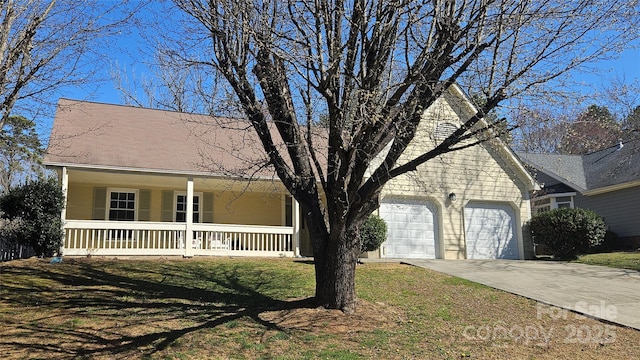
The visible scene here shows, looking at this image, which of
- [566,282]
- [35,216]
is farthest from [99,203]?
[566,282]

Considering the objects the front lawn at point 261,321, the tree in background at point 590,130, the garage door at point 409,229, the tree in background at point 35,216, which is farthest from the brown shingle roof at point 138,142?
the tree in background at point 590,130

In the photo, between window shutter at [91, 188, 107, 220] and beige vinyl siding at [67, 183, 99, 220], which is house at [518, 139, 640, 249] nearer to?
window shutter at [91, 188, 107, 220]

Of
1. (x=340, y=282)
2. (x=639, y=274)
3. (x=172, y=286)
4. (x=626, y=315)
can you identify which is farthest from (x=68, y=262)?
(x=639, y=274)

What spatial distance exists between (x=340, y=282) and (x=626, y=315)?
580 centimetres

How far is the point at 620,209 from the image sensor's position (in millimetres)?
22266

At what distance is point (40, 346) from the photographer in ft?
23.0

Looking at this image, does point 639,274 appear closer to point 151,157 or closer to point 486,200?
point 486,200

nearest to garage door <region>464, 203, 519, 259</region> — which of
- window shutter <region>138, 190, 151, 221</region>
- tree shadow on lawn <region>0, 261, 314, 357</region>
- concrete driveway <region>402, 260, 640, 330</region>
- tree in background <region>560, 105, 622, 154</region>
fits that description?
concrete driveway <region>402, 260, 640, 330</region>

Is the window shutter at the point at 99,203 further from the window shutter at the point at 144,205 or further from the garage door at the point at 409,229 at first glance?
Answer: the garage door at the point at 409,229

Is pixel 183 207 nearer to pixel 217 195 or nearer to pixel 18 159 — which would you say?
pixel 217 195

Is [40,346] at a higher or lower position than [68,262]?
lower

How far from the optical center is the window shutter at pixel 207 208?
18.2m

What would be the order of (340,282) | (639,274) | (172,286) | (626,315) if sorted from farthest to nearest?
1. (639,274)
2. (172,286)
3. (626,315)
4. (340,282)

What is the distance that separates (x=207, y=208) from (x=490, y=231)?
1009 cm
